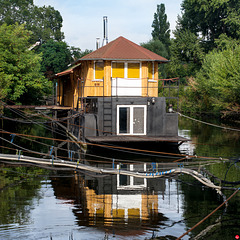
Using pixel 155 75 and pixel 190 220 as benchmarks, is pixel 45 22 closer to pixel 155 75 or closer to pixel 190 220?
pixel 155 75

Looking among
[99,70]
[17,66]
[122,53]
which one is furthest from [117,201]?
[17,66]

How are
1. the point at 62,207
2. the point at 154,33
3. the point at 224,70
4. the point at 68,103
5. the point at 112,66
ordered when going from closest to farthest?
the point at 62,207
the point at 112,66
the point at 68,103
the point at 224,70
the point at 154,33

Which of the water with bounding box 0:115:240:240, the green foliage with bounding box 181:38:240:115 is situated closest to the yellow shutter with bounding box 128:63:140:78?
the water with bounding box 0:115:240:240

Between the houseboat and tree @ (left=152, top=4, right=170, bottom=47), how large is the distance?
88.2 metres

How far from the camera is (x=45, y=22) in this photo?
4769 inches

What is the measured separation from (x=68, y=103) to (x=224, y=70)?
851 inches

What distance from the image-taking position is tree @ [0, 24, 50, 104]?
44.9 m

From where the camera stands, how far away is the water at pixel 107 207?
480 inches

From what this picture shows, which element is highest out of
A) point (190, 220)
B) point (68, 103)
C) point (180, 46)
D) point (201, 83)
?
point (180, 46)

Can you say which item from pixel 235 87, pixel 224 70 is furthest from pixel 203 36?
pixel 235 87

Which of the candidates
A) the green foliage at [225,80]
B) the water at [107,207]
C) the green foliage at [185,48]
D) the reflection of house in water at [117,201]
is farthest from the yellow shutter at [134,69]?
the green foliage at [185,48]

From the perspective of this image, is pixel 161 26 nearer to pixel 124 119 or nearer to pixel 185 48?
pixel 185 48

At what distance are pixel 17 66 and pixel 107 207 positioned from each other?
34803 millimetres

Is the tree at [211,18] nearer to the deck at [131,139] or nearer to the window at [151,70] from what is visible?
the window at [151,70]
